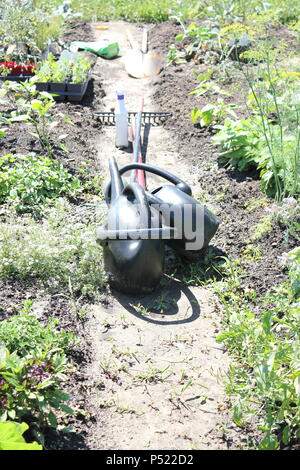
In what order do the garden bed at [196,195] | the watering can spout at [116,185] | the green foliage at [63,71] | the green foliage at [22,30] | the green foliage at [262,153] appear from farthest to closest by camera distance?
the green foliage at [22,30], the green foliage at [63,71], the green foliage at [262,153], the watering can spout at [116,185], the garden bed at [196,195]

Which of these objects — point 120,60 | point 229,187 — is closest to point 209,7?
point 120,60

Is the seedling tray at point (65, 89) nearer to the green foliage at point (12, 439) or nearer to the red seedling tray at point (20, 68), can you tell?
the red seedling tray at point (20, 68)

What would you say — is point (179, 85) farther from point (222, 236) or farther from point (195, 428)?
point (195, 428)

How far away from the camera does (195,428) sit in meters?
2.88

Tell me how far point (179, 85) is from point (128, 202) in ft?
12.1

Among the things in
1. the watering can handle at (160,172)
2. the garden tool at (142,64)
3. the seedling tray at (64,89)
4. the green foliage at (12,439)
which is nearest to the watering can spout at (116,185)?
the watering can handle at (160,172)

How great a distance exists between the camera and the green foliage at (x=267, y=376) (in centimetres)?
263

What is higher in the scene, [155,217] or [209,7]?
[209,7]

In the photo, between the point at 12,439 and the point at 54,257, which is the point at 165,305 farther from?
the point at 12,439

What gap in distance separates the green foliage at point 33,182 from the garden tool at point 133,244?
945 mm

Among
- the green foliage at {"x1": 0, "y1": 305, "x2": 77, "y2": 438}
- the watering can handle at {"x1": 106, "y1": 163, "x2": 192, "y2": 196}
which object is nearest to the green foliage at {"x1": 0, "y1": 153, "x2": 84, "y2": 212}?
the watering can handle at {"x1": 106, "y1": 163, "x2": 192, "y2": 196}

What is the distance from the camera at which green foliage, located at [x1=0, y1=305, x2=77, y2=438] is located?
8.41ft

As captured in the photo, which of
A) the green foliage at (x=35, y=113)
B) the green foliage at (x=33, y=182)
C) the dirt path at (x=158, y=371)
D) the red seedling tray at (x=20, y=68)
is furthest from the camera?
the red seedling tray at (x=20, y=68)

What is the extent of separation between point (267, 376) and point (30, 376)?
1.03 metres
